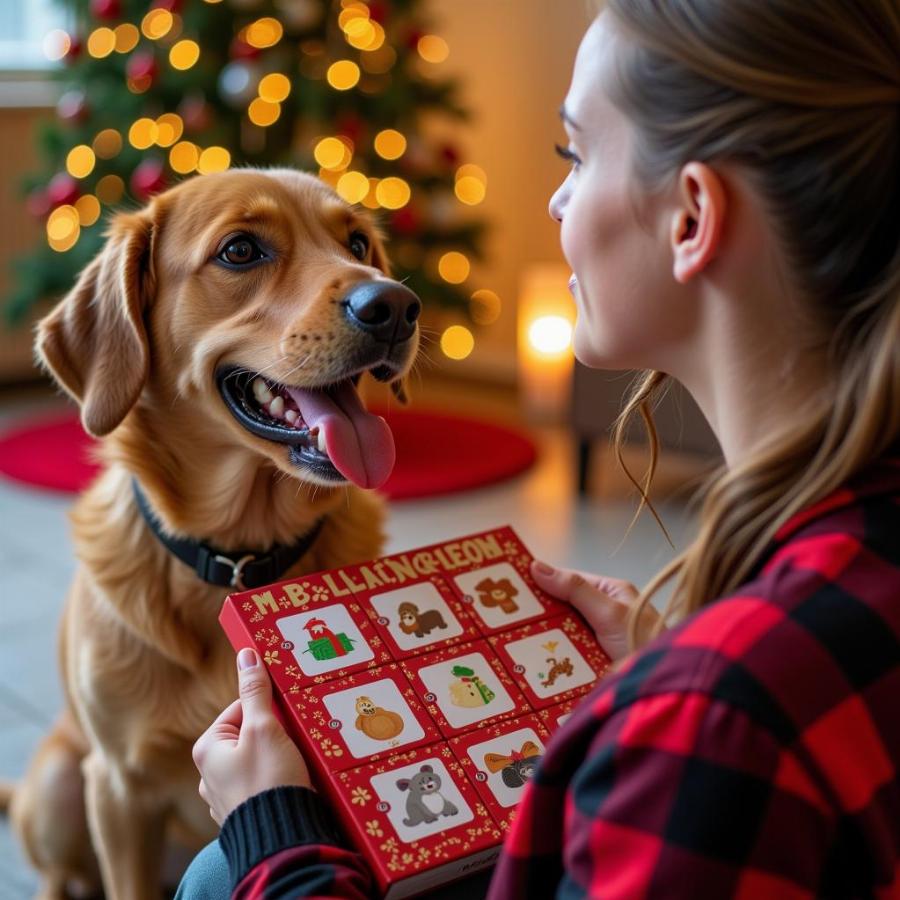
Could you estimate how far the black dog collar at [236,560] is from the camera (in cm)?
165

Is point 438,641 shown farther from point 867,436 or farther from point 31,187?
point 31,187

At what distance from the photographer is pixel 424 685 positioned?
1196 millimetres

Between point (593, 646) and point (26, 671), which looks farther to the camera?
point (26, 671)

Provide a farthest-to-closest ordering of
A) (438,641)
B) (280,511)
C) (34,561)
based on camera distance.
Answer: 1. (34,561)
2. (280,511)
3. (438,641)

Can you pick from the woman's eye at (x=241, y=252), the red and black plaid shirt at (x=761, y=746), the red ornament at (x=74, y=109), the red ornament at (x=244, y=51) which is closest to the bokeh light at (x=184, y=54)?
the red ornament at (x=244, y=51)

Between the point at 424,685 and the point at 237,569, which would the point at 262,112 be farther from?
the point at 424,685

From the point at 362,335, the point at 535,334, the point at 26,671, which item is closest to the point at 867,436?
the point at 362,335

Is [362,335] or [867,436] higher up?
[867,436]

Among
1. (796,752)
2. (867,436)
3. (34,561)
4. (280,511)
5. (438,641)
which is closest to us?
(796,752)

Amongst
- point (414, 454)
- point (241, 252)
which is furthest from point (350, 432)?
point (414, 454)

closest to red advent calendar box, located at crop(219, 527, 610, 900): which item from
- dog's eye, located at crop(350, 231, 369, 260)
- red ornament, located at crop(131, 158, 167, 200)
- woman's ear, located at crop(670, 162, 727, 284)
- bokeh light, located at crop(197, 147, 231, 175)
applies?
woman's ear, located at crop(670, 162, 727, 284)

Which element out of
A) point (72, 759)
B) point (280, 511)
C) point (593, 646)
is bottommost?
point (72, 759)

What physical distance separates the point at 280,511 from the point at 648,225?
94cm

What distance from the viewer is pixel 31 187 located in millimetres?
4625
